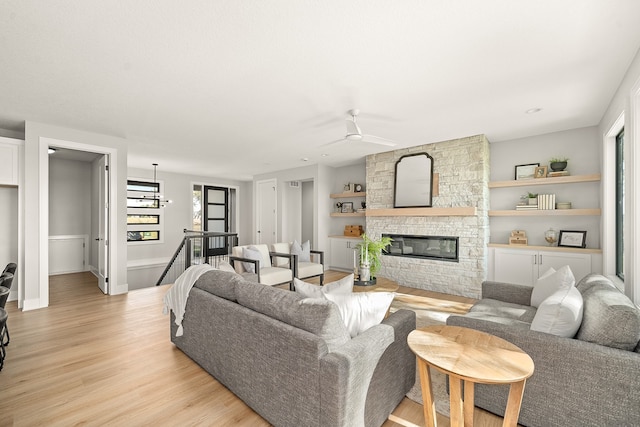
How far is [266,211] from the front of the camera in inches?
324

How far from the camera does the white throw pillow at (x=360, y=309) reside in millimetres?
1761

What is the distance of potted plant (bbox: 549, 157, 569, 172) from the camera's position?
168 inches

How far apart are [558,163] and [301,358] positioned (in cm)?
483

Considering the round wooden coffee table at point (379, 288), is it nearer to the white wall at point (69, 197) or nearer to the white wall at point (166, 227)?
the white wall at point (166, 227)

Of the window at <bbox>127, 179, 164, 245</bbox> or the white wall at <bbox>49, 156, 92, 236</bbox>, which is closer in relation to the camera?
the white wall at <bbox>49, 156, 92, 236</bbox>

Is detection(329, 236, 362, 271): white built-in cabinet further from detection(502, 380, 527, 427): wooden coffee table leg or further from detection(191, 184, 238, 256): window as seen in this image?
detection(502, 380, 527, 427): wooden coffee table leg

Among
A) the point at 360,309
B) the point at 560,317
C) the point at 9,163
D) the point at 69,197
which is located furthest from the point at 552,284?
the point at 69,197

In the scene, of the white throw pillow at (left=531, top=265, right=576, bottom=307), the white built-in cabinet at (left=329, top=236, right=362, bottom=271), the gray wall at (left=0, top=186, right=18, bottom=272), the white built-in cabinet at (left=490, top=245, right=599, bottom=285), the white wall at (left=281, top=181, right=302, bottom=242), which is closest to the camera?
the white throw pillow at (left=531, top=265, right=576, bottom=307)

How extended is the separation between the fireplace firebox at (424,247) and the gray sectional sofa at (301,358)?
129 inches

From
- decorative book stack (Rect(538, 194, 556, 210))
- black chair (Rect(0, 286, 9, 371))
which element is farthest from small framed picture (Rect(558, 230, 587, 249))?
black chair (Rect(0, 286, 9, 371))

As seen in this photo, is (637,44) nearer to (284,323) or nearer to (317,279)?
(284,323)

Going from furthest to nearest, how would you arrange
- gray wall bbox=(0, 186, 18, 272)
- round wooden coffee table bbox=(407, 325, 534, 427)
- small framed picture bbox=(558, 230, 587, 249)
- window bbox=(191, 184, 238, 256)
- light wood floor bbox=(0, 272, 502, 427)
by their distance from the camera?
window bbox=(191, 184, 238, 256), gray wall bbox=(0, 186, 18, 272), small framed picture bbox=(558, 230, 587, 249), light wood floor bbox=(0, 272, 502, 427), round wooden coffee table bbox=(407, 325, 534, 427)

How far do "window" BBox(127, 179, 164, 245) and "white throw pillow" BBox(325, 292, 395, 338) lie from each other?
7.31 m

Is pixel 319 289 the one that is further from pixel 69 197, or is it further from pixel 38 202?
pixel 69 197
